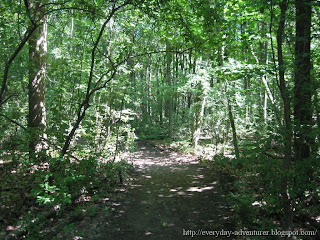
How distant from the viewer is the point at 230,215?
4.60 m

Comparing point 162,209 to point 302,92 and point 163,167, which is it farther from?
point 163,167

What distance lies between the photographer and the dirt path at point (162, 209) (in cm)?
404

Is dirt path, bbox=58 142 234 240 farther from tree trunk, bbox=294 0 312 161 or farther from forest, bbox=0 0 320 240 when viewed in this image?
tree trunk, bbox=294 0 312 161

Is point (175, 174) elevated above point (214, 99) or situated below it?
below

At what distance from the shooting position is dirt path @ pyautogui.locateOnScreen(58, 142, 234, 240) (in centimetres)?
404

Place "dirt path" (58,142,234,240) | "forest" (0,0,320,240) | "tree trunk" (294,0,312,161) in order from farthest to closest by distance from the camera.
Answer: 1. "dirt path" (58,142,234,240)
2. "forest" (0,0,320,240)
3. "tree trunk" (294,0,312,161)

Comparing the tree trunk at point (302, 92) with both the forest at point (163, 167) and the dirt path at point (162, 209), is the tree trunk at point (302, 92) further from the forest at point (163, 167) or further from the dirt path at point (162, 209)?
the dirt path at point (162, 209)

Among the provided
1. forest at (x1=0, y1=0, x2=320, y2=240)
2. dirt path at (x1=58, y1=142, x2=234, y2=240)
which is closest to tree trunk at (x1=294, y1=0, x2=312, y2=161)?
forest at (x1=0, y1=0, x2=320, y2=240)

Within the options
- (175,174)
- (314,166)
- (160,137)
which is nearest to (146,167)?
(175,174)

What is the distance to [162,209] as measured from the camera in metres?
5.04

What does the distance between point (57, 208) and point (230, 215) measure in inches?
142

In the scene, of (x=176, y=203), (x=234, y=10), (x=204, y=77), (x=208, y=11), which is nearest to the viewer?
(x=208, y=11)

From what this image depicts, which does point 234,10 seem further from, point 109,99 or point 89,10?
point 109,99

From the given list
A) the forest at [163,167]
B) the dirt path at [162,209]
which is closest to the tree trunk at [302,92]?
the forest at [163,167]
